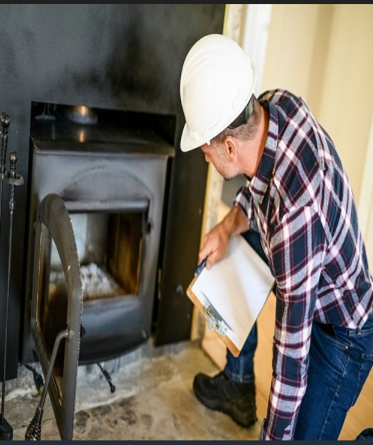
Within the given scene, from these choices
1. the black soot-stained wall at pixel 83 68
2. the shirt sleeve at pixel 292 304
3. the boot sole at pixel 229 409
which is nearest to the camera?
the shirt sleeve at pixel 292 304

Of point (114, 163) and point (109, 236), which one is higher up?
point (114, 163)

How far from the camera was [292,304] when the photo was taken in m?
1.41

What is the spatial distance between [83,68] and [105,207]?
427mm

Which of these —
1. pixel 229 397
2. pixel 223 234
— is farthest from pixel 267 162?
pixel 229 397

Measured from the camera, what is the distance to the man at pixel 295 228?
1395mm

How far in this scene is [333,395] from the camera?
A: 161 cm

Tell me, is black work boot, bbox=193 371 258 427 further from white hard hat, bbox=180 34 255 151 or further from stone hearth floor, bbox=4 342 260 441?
white hard hat, bbox=180 34 255 151

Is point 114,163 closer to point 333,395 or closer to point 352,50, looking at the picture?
point 352,50

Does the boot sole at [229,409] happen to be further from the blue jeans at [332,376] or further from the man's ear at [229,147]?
the man's ear at [229,147]

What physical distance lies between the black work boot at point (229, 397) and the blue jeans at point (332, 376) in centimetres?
41

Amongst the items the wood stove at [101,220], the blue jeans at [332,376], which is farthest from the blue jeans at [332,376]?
the wood stove at [101,220]

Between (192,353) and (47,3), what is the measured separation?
1.34 meters

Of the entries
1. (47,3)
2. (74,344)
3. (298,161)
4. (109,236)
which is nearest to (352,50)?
(298,161)

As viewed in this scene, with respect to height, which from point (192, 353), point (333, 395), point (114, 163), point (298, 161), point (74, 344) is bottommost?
point (192, 353)
